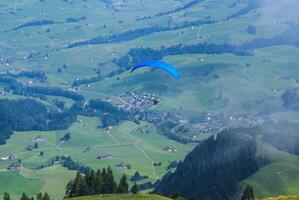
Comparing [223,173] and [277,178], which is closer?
[277,178]

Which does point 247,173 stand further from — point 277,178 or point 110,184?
point 110,184

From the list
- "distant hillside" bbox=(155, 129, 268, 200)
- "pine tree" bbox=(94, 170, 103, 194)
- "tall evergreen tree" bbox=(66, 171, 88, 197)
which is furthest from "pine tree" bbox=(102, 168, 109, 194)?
"distant hillside" bbox=(155, 129, 268, 200)

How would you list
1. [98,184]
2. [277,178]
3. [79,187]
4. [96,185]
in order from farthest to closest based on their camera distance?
[277,178] < [98,184] < [96,185] < [79,187]

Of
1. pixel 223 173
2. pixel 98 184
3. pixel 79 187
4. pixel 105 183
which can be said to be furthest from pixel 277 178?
pixel 79 187

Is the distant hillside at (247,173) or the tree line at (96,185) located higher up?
the distant hillside at (247,173)

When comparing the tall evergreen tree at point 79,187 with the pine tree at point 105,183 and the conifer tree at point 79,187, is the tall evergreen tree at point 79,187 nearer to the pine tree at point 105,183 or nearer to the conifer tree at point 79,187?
the conifer tree at point 79,187

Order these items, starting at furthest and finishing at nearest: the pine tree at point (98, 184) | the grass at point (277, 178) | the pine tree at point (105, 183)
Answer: the grass at point (277, 178)
the pine tree at point (105, 183)
the pine tree at point (98, 184)

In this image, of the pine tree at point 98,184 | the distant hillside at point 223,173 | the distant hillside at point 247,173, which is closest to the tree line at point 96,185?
the pine tree at point 98,184

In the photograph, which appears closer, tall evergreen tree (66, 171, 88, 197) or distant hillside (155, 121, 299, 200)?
tall evergreen tree (66, 171, 88, 197)

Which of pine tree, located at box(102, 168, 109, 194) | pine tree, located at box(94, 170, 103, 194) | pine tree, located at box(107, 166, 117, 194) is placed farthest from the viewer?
pine tree, located at box(107, 166, 117, 194)

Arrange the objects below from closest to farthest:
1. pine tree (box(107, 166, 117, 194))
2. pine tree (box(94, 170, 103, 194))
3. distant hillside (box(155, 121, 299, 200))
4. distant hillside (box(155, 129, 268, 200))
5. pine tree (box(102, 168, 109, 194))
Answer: pine tree (box(94, 170, 103, 194)), pine tree (box(102, 168, 109, 194)), pine tree (box(107, 166, 117, 194)), distant hillside (box(155, 121, 299, 200)), distant hillside (box(155, 129, 268, 200))

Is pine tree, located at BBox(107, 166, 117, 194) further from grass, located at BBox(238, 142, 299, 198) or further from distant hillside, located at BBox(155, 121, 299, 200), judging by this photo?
distant hillside, located at BBox(155, 121, 299, 200)

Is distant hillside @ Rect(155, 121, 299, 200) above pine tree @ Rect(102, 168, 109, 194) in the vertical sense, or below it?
above
